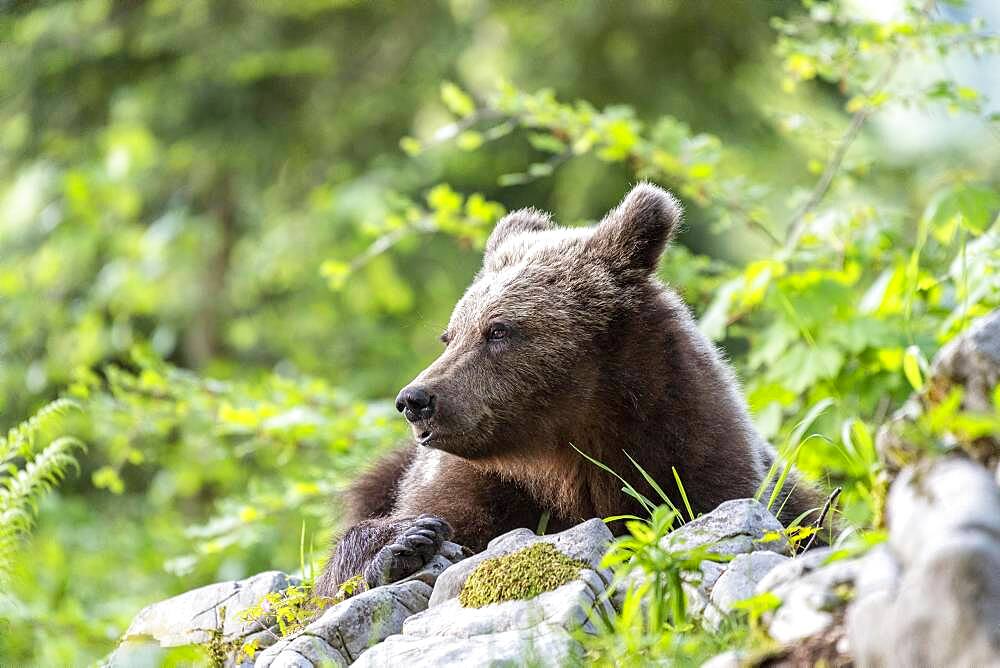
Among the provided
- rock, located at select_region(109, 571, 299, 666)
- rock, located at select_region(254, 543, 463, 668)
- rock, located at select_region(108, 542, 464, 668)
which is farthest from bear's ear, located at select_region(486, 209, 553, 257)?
rock, located at select_region(254, 543, 463, 668)

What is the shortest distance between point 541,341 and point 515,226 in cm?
116

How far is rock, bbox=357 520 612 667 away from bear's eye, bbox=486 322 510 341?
1.33 metres

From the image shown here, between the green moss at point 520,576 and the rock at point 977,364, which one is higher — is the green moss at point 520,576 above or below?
below

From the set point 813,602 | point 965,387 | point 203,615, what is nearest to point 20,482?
point 203,615

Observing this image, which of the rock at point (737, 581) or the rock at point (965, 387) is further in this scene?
the rock at point (737, 581)

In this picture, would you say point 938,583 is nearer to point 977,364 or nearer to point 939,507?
point 939,507

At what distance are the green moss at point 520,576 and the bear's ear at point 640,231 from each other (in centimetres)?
179

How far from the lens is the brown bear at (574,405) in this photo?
433 centimetres

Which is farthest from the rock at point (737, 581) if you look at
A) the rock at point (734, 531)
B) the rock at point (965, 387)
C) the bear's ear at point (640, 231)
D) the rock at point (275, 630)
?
the bear's ear at point (640, 231)

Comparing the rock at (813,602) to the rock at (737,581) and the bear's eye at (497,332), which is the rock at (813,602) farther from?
the bear's eye at (497,332)

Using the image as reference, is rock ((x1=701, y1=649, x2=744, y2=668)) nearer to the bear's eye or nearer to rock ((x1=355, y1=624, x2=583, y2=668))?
rock ((x1=355, y1=624, x2=583, y2=668))

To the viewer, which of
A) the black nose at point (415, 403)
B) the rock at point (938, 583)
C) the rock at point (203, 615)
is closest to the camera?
the rock at point (938, 583)

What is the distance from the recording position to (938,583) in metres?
1.75

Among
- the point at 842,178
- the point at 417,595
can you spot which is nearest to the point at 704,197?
the point at 842,178
